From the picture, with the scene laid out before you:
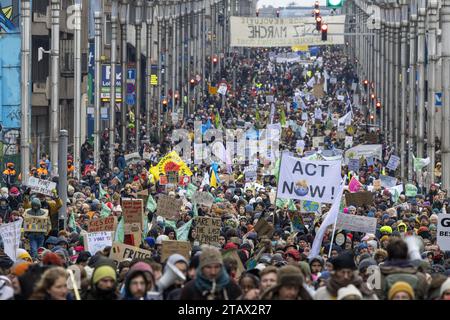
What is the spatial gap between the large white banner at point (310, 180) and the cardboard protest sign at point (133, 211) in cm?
219

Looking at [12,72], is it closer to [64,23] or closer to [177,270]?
[64,23]

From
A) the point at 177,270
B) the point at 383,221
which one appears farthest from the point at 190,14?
the point at 177,270

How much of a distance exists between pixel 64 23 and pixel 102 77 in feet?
15.1

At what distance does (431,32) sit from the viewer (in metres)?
52.6

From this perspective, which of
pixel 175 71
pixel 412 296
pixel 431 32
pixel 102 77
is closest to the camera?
pixel 412 296

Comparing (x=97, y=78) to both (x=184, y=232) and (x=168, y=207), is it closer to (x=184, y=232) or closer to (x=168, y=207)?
(x=168, y=207)

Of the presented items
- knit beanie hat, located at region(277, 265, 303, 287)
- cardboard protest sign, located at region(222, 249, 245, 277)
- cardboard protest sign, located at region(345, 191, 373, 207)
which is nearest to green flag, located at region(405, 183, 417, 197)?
cardboard protest sign, located at region(345, 191, 373, 207)

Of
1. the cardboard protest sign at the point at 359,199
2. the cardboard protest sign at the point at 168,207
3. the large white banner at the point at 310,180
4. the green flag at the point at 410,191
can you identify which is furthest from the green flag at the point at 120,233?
the green flag at the point at 410,191

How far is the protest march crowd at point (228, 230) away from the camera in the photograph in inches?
528

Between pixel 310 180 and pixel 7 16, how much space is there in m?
29.2

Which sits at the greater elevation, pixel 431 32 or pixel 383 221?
pixel 431 32

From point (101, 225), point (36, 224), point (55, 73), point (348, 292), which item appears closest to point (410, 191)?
point (55, 73)

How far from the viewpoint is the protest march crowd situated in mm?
13414
